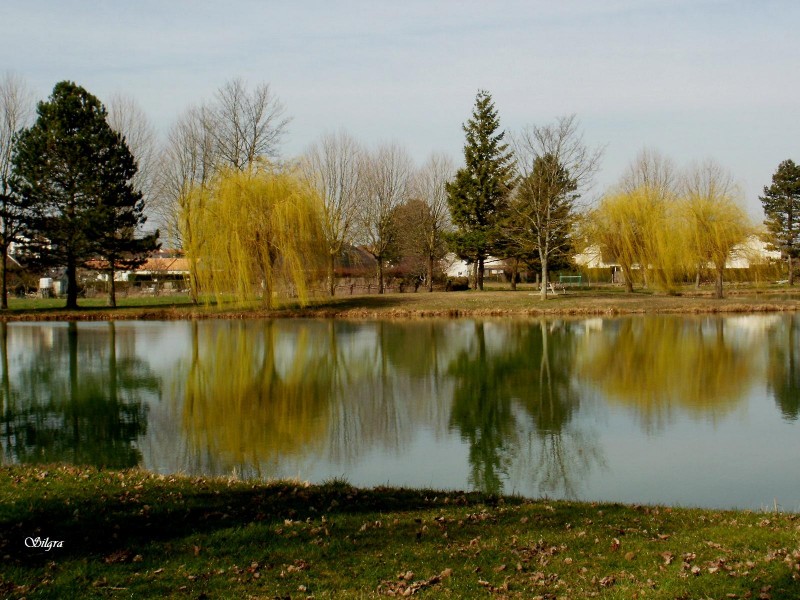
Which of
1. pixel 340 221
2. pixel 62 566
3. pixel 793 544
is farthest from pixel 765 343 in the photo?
pixel 340 221

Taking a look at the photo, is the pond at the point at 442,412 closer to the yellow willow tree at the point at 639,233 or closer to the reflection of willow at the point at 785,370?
the reflection of willow at the point at 785,370

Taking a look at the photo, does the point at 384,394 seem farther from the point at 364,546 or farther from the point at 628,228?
the point at 628,228

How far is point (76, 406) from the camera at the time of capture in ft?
50.9

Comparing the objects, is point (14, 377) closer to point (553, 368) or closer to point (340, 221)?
point (553, 368)

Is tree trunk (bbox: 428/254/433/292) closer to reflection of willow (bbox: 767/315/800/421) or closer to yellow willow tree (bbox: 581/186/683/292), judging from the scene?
yellow willow tree (bbox: 581/186/683/292)

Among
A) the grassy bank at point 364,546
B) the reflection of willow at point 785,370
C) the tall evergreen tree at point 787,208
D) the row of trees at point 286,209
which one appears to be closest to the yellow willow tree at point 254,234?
the row of trees at point 286,209

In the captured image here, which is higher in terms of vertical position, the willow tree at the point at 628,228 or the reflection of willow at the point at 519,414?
the willow tree at the point at 628,228

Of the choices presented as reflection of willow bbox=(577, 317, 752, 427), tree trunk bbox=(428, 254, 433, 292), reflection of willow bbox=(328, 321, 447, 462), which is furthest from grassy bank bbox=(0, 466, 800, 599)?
tree trunk bbox=(428, 254, 433, 292)

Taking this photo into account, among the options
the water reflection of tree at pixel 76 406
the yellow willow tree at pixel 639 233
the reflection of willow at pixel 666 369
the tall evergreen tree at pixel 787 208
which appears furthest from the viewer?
the tall evergreen tree at pixel 787 208

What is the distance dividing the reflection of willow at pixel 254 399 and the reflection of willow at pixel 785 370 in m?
9.16

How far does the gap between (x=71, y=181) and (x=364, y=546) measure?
39118mm

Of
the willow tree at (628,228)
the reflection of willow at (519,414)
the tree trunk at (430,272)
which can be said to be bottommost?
the reflection of willow at (519,414)

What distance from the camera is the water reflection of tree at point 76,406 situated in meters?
11.6

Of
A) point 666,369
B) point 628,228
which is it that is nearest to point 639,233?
point 628,228
